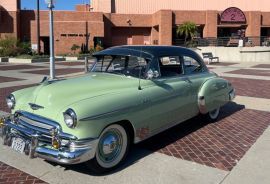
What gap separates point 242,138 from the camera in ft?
19.9

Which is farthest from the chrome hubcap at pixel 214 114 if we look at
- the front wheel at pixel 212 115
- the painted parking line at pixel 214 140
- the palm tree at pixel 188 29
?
the palm tree at pixel 188 29

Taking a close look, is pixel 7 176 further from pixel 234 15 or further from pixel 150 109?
pixel 234 15

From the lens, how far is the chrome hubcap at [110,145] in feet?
14.5

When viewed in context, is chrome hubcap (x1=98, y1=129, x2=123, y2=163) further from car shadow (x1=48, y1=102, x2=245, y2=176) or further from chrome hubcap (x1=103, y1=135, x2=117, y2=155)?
car shadow (x1=48, y1=102, x2=245, y2=176)

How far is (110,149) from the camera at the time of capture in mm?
4531

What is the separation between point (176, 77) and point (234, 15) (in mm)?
42644

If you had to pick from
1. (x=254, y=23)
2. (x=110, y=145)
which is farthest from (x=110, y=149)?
(x=254, y=23)

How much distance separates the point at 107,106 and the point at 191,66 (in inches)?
105

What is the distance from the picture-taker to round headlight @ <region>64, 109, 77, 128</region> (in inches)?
159

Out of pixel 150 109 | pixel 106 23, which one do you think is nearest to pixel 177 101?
pixel 150 109

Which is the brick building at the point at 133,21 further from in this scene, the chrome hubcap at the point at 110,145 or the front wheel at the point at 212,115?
the chrome hubcap at the point at 110,145

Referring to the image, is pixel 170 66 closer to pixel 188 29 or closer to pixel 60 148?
pixel 60 148

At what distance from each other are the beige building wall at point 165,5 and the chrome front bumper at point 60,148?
45900 mm

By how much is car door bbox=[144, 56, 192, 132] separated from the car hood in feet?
1.23
